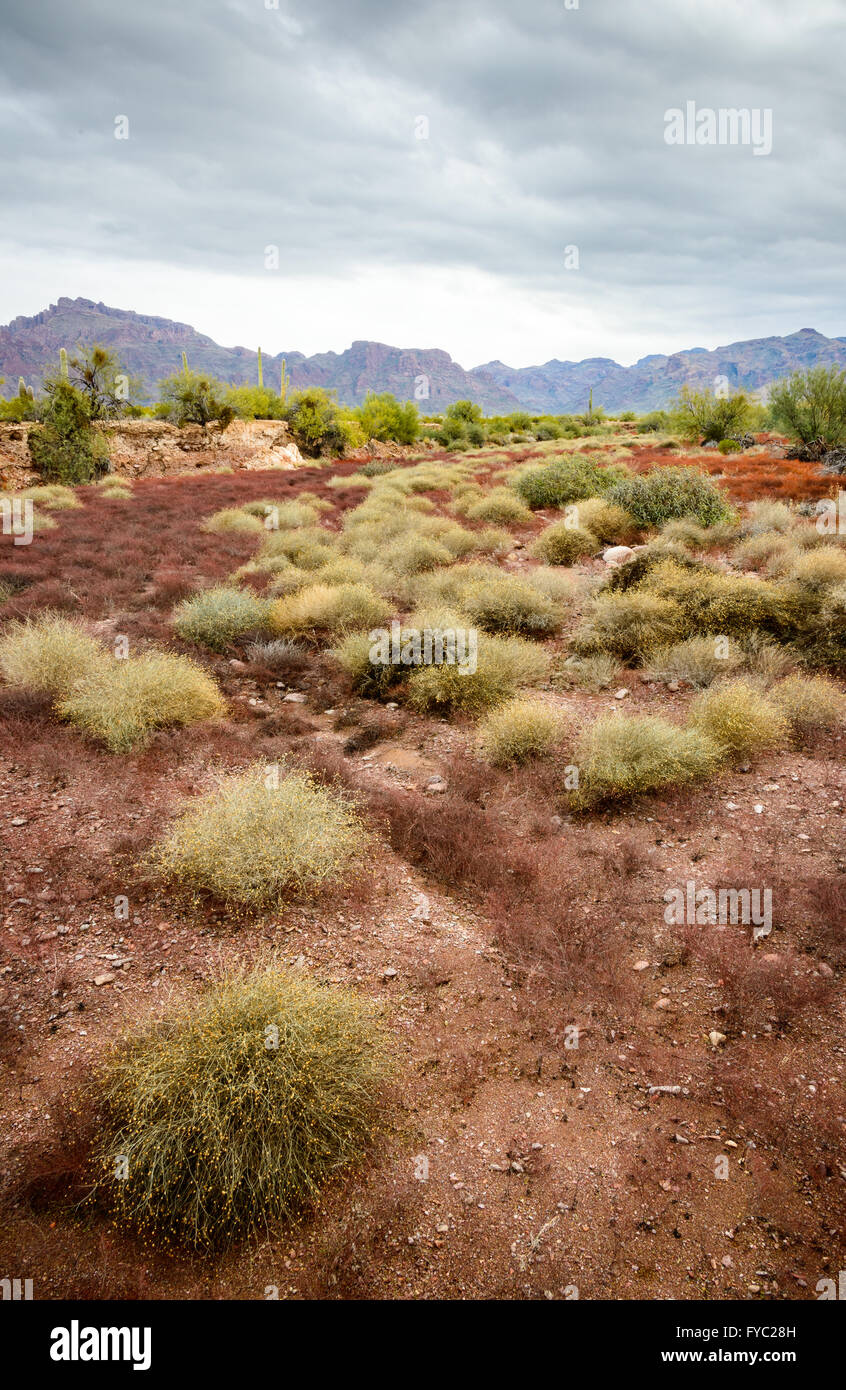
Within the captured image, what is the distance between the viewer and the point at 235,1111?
284cm

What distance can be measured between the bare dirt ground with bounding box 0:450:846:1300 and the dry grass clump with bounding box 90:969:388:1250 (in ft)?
0.41

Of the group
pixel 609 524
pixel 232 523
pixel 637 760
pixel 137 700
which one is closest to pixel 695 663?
pixel 637 760

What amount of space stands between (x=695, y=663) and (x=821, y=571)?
10.1ft

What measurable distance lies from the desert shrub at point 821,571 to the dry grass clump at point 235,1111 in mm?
9199

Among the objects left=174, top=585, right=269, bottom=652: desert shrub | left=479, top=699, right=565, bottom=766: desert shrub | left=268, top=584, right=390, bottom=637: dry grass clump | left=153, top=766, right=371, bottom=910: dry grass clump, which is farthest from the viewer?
left=268, top=584, right=390, bottom=637: dry grass clump

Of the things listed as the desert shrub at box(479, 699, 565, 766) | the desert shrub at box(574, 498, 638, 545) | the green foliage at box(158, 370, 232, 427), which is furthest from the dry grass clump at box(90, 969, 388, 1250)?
the green foliage at box(158, 370, 232, 427)

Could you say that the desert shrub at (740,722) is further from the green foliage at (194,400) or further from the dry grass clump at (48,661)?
the green foliage at (194,400)

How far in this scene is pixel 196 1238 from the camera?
260 centimetres

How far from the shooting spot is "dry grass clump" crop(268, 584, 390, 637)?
10.2 meters

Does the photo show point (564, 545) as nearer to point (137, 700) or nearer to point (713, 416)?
point (137, 700)

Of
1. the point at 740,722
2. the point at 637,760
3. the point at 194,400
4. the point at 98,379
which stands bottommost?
the point at 637,760

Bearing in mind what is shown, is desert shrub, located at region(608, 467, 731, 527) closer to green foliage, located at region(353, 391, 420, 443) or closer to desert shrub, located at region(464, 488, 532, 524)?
desert shrub, located at region(464, 488, 532, 524)
